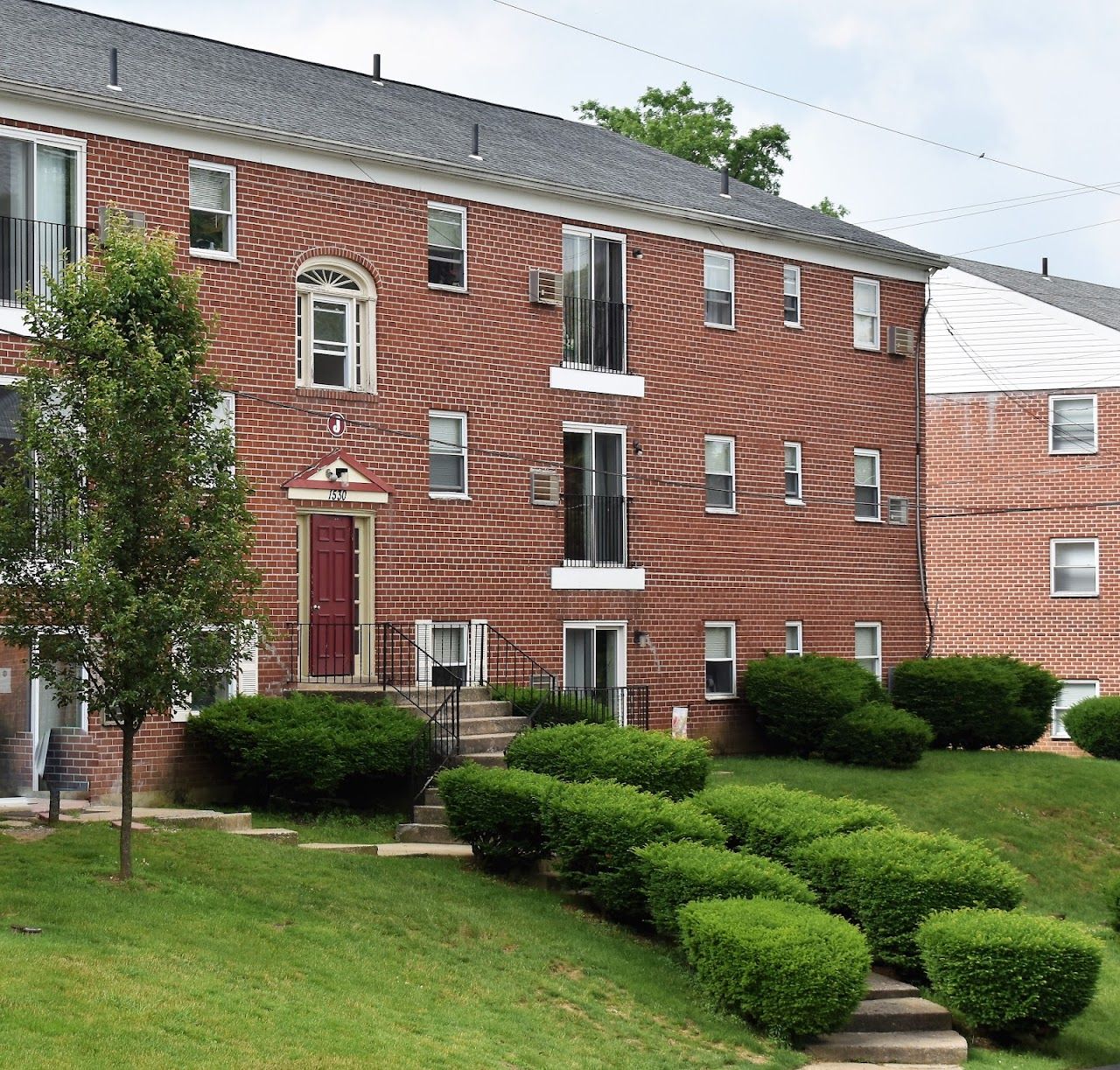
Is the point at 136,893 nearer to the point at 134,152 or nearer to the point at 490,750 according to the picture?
the point at 490,750

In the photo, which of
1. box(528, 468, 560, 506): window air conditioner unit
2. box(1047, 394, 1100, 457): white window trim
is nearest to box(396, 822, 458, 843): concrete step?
box(528, 468, 560, 506): window air conditioner unit

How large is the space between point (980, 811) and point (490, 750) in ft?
25.4

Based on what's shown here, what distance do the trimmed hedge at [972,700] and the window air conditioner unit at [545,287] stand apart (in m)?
9.30

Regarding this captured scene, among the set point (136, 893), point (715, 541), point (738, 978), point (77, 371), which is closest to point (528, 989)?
point (738, 978)

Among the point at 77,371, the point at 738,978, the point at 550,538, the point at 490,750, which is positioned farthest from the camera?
the point at 550,538

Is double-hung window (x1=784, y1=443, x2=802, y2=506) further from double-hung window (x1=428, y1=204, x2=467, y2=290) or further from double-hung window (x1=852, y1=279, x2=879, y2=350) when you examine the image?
double-hung window (x1=428, y1=204, x2=467, y2=290)

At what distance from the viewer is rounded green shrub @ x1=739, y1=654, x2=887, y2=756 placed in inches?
1080

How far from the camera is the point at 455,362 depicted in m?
25.2

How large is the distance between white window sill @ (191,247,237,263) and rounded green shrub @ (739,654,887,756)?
10.9 m

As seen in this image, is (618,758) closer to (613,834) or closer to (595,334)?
(613,834)

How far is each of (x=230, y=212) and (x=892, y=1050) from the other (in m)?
14.2

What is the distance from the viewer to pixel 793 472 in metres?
29.8

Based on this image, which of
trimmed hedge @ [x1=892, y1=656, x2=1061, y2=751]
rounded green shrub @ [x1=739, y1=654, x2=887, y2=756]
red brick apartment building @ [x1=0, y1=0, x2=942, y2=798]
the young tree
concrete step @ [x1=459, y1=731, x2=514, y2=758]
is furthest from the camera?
trimmed hedge @ [x1=892, y1=656, x2=1061, y2=751]

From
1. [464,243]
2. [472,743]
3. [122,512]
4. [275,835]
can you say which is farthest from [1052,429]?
[122,512]
